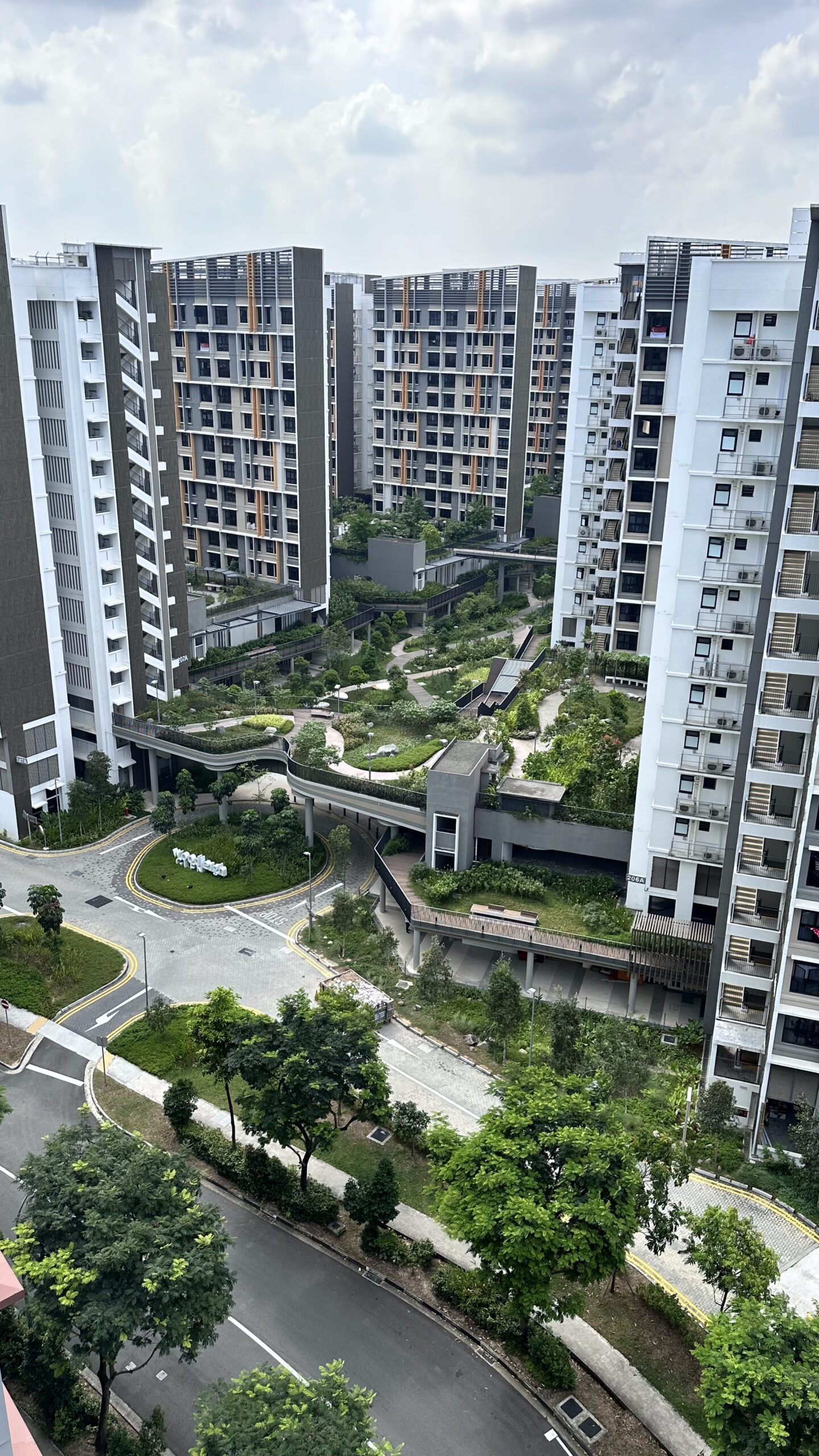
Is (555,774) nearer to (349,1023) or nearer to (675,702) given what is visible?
(675,702)

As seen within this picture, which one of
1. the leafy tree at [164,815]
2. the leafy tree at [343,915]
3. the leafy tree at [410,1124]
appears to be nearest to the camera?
the leafy tree at [410,1124]

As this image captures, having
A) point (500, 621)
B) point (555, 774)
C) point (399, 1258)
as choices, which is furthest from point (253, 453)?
point (399, 1258)

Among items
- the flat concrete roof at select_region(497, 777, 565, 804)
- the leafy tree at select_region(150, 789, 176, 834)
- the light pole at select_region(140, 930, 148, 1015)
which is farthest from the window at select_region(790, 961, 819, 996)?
the leafy tree at select_region(150, 789, 176, 834)

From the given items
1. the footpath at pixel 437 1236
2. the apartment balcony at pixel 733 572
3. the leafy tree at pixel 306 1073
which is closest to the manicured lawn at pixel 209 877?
the footpath at pixel 437 1236

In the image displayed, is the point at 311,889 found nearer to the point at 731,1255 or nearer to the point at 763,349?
the point at 731,1255

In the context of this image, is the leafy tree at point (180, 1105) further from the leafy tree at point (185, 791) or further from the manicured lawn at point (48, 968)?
the leafy tree at point (185, 791)

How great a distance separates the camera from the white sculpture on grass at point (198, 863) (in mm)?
50969

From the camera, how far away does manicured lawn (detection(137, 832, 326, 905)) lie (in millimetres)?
49594

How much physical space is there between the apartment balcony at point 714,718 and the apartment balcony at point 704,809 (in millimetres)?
3003

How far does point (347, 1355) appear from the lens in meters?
26.6

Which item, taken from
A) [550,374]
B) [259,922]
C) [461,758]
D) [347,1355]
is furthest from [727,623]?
[550,374]

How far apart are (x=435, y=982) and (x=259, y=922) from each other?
1075cm

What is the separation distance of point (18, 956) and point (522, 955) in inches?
818

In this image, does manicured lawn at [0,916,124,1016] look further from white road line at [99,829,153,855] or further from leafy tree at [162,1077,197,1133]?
leafy tree at [162,1077,197,1133]
